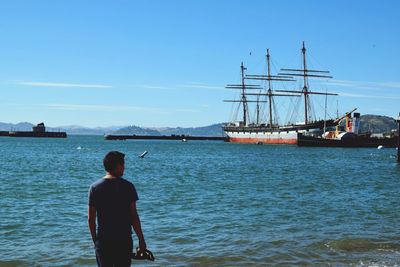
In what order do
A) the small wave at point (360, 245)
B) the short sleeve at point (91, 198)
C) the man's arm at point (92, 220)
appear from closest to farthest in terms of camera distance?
the short sleeve at point (91, 198) → the man's arm at point (92, 220) → the small wave at point (360, 245)

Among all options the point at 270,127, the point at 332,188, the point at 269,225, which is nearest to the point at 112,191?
the point at 269,225

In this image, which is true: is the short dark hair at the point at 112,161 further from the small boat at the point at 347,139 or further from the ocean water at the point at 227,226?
the small boat at the point at 347,139

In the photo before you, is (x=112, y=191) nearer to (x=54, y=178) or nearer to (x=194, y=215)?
(x=194, y=215)

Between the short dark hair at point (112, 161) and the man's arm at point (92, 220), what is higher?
the short dark hair at point (112, 161)

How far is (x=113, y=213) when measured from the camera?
6.70 metres

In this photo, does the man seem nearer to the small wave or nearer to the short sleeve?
the short sleeve

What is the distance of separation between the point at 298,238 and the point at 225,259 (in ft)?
10.1

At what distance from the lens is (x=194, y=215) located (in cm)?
1853

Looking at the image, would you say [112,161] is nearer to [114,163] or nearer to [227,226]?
[114,163]

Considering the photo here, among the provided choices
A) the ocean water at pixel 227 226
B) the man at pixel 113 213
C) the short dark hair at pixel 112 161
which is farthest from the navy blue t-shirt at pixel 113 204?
the ocean water at pixel 227 226

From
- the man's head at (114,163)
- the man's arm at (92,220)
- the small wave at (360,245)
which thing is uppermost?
the man's head at (114,163)

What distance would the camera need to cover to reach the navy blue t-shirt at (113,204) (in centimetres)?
658

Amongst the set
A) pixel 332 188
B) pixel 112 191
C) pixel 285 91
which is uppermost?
pixel 285 91

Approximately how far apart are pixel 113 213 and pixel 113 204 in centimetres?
12
